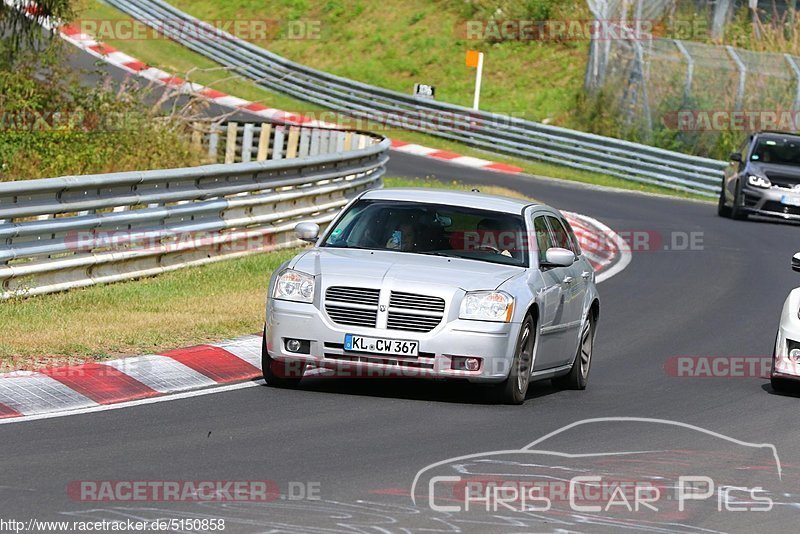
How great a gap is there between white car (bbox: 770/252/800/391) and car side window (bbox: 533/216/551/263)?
1953 millimetres

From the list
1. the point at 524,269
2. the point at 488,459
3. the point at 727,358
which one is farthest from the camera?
the point at 727,358

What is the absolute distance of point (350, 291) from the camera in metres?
10.9

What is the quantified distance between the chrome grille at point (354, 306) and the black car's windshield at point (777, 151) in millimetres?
20525

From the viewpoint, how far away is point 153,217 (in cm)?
1633

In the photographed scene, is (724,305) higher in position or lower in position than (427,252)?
lower

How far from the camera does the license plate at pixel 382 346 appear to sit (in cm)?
1077

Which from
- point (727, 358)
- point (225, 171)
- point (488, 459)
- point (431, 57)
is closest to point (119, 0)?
point (431, 57)

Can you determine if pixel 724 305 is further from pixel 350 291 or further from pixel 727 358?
pixel 350 291

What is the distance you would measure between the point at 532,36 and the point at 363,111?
38.7 feet

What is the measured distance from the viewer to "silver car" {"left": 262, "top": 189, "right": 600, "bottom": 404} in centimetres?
1083
